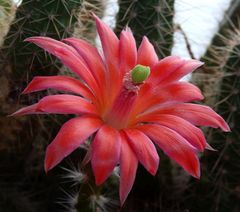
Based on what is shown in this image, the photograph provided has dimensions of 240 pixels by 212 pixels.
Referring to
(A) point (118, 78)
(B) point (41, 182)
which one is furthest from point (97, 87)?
(B) point (41, 182)

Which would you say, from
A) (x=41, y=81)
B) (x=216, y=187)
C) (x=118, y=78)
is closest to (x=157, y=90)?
(x=118, y=78)

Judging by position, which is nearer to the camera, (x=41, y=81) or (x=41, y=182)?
(x=41, y=81)

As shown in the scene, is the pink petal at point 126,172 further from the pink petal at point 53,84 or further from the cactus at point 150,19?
the cactus at point 150,19

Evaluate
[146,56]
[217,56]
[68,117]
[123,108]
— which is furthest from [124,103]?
[217,56]

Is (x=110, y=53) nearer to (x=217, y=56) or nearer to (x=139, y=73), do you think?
(x=139, y=73)

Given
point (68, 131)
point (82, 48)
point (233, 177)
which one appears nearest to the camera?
point (68, 131)

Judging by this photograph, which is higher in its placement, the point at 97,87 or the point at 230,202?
the point at 97,87

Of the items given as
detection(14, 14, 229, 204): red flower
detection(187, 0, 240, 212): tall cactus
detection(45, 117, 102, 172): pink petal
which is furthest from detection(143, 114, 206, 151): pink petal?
detection(187, 0, 240, 212): tall cactus

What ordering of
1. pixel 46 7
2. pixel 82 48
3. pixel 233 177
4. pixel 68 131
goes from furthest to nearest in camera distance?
pixel 233 177 → pixel 46 7 → pixel 82 48 → pixel 68 131

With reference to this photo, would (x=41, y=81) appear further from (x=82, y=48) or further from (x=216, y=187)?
(x=216, y=187)
